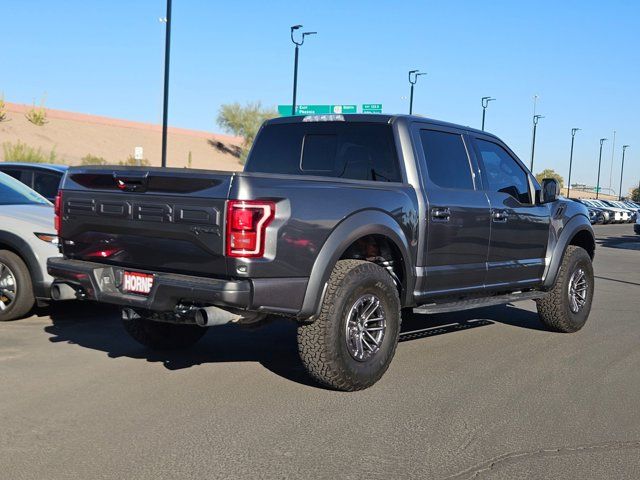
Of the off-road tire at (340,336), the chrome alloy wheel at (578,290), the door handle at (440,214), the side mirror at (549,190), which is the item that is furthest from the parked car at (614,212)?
the off-road tire at (340,336)

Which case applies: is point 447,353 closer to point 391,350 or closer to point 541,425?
point 391,350

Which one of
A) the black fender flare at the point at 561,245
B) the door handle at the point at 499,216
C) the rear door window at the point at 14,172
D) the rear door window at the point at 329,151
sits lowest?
the black fender flare at the point at 561,245

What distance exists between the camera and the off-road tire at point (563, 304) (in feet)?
26.4

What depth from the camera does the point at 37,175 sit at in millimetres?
11414

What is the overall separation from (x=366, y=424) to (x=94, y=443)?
5.34 ft

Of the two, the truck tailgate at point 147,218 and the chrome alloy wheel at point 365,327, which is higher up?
the truck tailgate at point 147,218

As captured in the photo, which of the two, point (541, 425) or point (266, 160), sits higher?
point (266, 160)

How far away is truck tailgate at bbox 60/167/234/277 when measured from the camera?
483 centimetres

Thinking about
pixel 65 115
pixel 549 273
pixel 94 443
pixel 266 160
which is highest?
pixel 65 115

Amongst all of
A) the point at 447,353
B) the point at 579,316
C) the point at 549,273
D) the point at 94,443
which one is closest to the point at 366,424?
the point at 94,443

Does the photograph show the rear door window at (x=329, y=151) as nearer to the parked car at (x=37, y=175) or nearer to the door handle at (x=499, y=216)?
the door handle at (x=499, y=216)

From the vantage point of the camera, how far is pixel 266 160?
23.7 feet

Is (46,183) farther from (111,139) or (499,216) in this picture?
(111,139)

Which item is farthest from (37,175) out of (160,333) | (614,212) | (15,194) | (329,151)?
(614,212)
